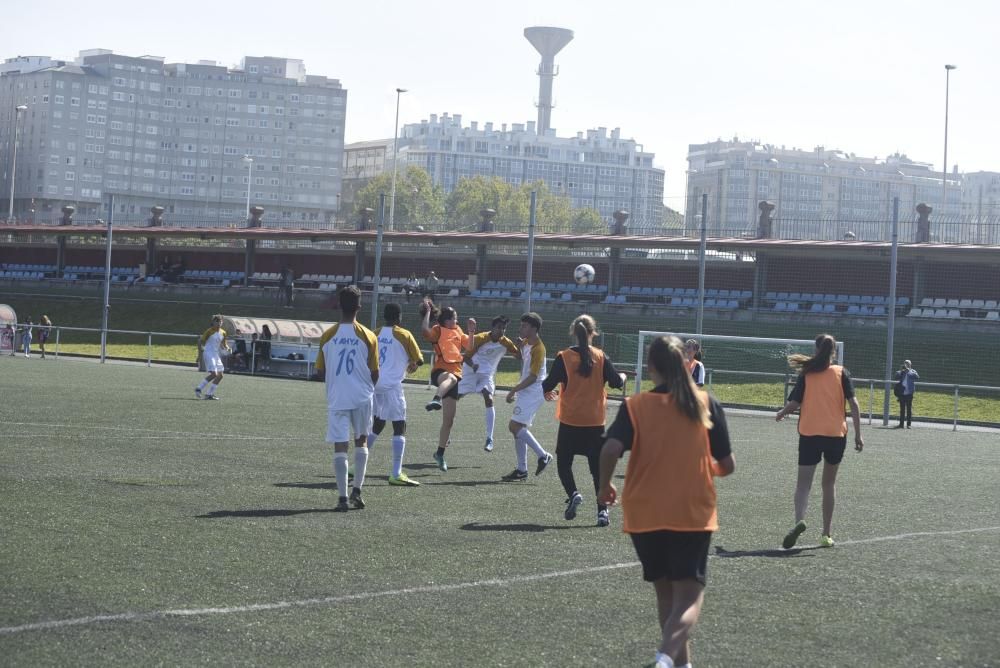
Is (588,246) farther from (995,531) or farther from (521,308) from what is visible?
(995,531)

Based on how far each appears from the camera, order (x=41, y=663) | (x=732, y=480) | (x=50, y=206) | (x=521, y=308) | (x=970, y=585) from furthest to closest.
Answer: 1. (x=50, y=206)
2. (x=521, y=308)
3. (x=732, y=480)
4. (x=970, y=585)
5. (x=41, y=663)

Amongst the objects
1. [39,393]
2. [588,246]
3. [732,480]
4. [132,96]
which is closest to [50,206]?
[132,96]

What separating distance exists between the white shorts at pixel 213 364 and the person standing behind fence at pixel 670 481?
21236 mm

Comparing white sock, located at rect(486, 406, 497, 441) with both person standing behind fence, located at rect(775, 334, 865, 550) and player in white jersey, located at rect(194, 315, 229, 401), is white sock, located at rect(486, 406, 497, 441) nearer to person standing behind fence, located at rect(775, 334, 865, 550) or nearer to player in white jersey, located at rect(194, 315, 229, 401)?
person standing behind fence, located at rect(775, 334, 865, 550)

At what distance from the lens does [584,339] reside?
37.3 ft

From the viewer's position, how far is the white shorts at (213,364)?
26.7 m

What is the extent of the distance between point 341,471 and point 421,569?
8.98ft

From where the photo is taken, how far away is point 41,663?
5945mm

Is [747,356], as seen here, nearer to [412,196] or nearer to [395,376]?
[395,376]

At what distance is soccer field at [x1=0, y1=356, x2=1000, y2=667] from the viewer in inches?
264

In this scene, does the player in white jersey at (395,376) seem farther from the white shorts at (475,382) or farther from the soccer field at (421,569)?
the white shorts at (475,382)

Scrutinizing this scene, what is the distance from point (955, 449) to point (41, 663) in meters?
21.0

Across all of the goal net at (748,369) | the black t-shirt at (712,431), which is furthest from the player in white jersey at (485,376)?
the goal net at (748,369)

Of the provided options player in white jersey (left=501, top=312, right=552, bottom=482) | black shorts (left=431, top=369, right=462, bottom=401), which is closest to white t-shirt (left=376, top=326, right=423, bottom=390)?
player in white jersey (left=501, top=312, right=552, bottom=482)
